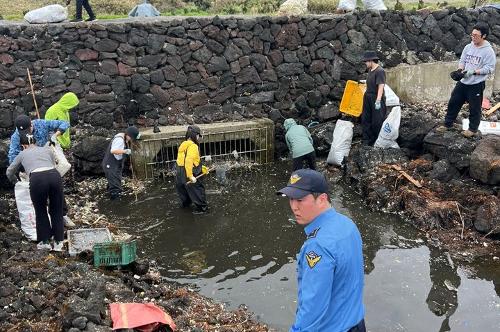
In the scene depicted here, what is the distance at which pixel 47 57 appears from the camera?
419 inches

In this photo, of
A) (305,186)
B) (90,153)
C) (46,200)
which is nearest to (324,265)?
(305,186)

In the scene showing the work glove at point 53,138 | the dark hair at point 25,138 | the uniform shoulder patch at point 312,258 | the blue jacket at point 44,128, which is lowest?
the work glove at point 53,138

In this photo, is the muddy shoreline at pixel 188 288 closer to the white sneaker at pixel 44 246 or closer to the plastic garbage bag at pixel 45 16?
the white sneaker at pixel 44 246

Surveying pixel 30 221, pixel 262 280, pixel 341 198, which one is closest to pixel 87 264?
pixel 30 221

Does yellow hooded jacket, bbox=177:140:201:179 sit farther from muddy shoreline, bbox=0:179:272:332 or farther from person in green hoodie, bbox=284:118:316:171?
person in green hoodie, bbox=284:118:316:171

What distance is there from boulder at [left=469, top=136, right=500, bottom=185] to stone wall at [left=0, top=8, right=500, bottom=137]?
13.4 ft

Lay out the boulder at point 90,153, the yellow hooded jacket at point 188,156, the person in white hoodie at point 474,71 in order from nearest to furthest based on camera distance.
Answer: the yellow hooded jacket at point 188,156, the person in white hoodie at point 474,71, the boulder at point 90,153

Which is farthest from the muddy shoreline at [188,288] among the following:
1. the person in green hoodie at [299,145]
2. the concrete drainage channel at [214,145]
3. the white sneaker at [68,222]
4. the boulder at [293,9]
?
the boulder at [293,9]

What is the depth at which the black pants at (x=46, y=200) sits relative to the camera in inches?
264

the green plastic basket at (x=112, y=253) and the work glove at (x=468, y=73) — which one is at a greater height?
the work glove at (x=468, y=73)

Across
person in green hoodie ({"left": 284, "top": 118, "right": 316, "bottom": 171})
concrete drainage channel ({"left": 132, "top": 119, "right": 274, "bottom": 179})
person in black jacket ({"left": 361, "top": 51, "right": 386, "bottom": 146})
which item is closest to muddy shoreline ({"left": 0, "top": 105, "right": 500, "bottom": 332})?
person in black jacket ({"left": 361, "top": 51, "right": 386, "bottom": 146})

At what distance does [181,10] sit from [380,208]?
35.2ft

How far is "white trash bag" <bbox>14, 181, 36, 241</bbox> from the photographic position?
7.47 m

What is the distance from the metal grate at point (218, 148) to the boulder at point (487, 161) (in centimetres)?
441
